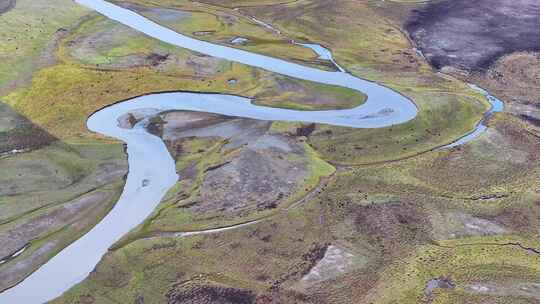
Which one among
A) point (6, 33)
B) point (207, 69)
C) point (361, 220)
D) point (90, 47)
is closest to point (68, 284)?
point (361, 220)

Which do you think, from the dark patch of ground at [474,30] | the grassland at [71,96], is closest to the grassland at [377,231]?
the grassland at [71,96]

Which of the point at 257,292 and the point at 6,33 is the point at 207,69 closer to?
the point at 6,33

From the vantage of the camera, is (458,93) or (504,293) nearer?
(504,293)

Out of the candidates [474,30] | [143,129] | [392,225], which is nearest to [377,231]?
[392,225]

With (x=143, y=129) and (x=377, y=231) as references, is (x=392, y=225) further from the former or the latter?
(x=143, y=129)

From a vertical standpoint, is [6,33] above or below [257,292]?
above

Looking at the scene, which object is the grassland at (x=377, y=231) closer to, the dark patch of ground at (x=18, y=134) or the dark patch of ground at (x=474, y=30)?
the dark patch of ground at (x=18, y=134)

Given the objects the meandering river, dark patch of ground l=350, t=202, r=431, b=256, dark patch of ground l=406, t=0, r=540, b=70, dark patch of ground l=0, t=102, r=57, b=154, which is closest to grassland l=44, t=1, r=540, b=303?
dark patch of ground l=350, t=202, r=431, b=256
